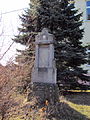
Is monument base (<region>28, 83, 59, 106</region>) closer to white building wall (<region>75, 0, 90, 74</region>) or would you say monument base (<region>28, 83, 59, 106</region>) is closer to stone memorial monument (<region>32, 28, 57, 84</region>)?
stone memorial monument (<region>32, 28, 57, 84</region>)

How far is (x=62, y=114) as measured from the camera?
231 inches

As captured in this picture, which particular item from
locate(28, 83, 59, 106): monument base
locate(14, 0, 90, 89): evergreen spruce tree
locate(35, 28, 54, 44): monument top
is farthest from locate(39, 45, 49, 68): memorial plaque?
locate(14, 0, 90, 89): evergreen spruce tree

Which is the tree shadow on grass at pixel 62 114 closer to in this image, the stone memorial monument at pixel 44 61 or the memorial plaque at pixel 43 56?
the stone memorial monument at pixel 44 61

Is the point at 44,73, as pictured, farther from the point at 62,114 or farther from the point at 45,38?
the point at 62,114

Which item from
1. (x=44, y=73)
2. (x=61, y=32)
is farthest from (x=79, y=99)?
(x=61, y=32)

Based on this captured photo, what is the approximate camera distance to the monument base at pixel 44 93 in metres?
6.78

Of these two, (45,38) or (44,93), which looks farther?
(45,38)

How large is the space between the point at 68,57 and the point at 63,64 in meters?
0.56

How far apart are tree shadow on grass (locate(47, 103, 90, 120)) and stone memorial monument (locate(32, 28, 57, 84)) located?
1312 mm

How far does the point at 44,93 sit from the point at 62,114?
131 cm

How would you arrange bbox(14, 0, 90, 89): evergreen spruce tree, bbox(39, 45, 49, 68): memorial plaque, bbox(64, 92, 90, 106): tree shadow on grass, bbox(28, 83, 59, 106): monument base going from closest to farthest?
bbox(28, 83, 59, 106): monument base
bbox(39, 45, 49, 68): memorial plaque
bbox(64, 92, 90, 106): tree shadow on grass
bbox(14, 0, 90, 89): evergreen spruce tree

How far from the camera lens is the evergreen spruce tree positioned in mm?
9992

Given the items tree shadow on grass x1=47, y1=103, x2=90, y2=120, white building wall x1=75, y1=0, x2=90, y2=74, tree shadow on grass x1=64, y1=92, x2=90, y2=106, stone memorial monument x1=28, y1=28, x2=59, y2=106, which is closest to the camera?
tree shadow on grass x1=47, y1=103, x2=90, y2=120

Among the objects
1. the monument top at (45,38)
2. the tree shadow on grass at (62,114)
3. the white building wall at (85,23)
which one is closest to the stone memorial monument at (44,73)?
the monument top at (45,38)
